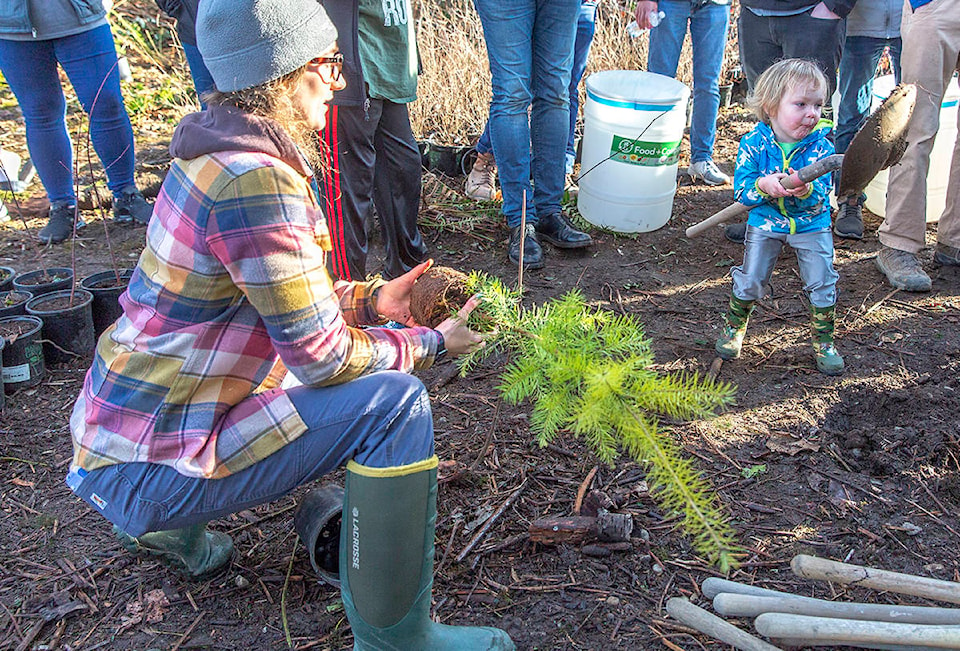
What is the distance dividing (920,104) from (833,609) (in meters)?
2.98

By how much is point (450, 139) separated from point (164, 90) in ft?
9.32

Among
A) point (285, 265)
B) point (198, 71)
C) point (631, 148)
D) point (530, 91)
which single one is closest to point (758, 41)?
point (631, 148)

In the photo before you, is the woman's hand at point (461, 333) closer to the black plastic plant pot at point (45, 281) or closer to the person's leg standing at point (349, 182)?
the person's leg standing at point (349, 182)

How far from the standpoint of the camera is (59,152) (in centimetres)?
416

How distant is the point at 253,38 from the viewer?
1.55 meters

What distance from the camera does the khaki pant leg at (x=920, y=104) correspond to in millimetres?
3467

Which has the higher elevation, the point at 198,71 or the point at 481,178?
the point at 198,71

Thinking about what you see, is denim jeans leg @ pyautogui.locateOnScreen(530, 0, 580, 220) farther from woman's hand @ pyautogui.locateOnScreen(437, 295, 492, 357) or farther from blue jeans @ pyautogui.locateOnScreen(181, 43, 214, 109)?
woman's hand @ pyautogui.locateOnScreen(437, 295, 492, 357)

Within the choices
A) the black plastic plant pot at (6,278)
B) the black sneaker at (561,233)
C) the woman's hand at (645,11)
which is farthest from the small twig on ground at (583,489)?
the woman's hand at (645,11)

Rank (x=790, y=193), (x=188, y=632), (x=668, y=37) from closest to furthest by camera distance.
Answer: (x=188, y=632)
(x=790, y=193)
(x=668, y=37)

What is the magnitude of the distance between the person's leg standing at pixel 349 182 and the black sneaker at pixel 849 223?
2732 millimetres

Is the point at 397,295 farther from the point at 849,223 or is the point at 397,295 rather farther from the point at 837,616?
the point at 849,223

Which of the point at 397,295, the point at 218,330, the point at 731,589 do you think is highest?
the point at 218,330

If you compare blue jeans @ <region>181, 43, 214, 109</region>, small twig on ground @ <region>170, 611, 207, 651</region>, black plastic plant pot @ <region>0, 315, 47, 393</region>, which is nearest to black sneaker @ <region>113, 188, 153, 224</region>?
blue jeans @ <region>181, 43, 214, 109</region>
